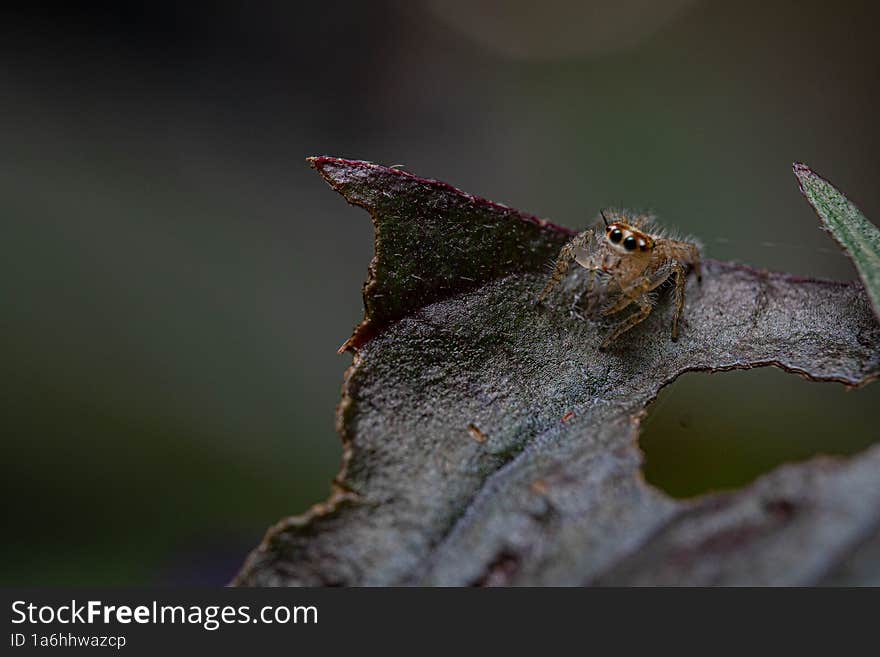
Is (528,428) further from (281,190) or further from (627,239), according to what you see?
(281,190)

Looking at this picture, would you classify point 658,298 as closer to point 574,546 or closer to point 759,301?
point 759,301

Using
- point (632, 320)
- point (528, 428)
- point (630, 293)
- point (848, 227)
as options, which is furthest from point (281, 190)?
point (848, 227)

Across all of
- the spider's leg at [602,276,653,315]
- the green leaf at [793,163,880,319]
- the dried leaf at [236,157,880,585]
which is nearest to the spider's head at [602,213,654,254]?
the spider's leg at [602,276,653,315]

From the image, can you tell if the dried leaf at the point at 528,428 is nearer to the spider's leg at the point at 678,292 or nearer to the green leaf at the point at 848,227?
the spider's leg at the point at 678,292

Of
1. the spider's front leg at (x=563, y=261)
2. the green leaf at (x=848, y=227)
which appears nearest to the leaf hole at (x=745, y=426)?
the spider's front leg at (x=563, y=261)

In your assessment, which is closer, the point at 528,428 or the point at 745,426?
the point at 528,428

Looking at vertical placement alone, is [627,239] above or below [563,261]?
above

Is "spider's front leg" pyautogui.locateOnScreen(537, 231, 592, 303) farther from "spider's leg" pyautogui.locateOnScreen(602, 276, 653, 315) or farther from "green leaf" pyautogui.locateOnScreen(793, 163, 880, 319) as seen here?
"green leaf" pyautogui.locateOnScreen(793, 163, 880, 319)
